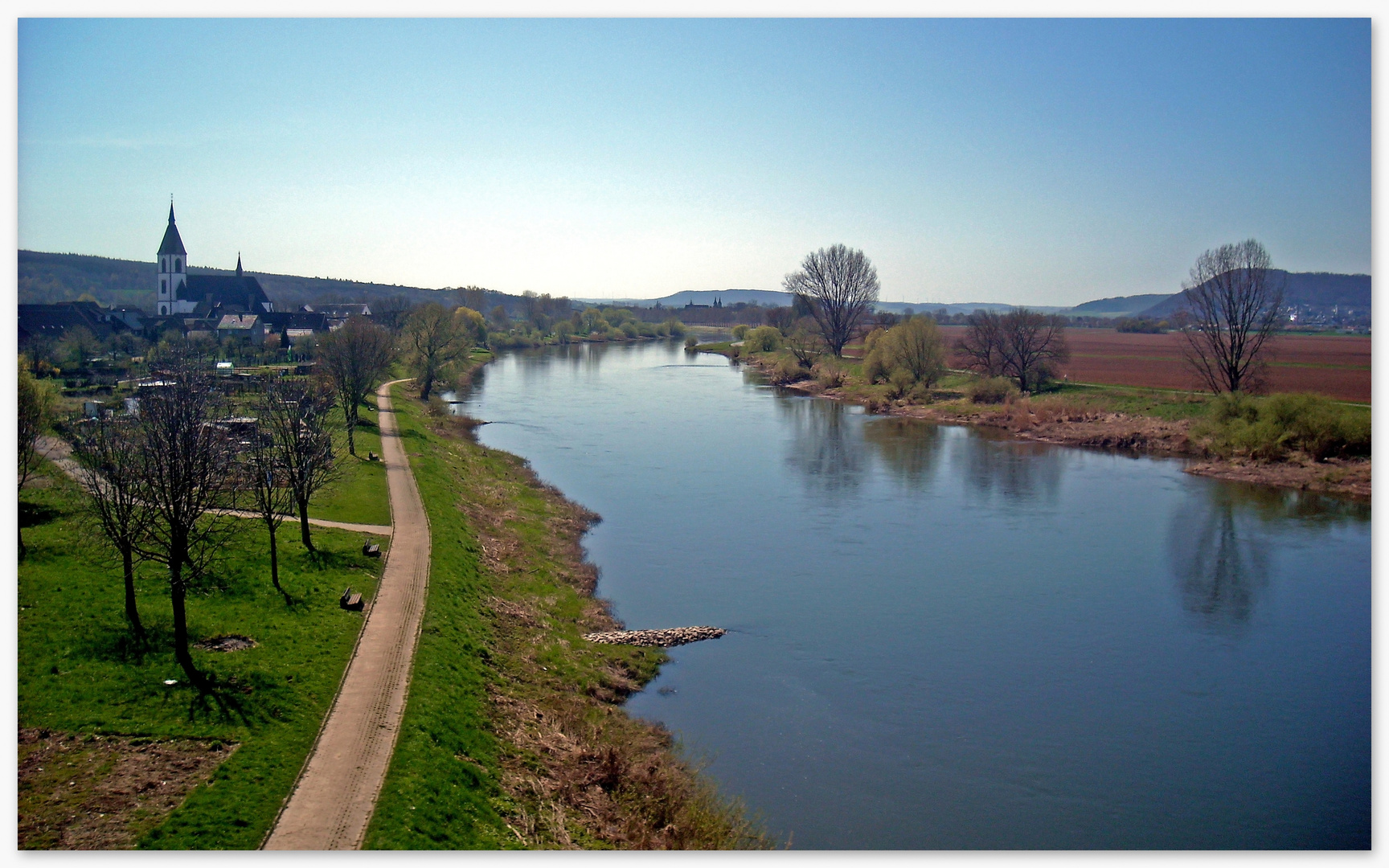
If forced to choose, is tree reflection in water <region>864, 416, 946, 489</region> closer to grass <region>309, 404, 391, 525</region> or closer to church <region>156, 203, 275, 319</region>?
grass <region>309, 404, 391, 525</region>

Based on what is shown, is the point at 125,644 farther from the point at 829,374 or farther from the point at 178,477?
the point at 829,374

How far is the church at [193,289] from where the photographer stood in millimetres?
77188

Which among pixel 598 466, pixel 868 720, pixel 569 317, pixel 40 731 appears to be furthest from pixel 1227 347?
pixel 569 317

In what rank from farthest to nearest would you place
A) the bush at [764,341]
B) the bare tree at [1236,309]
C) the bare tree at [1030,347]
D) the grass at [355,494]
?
the bush at [764,341]
the bare tree at [1030,347]
the bare tree at [1236,309]
the grass at [355,494]

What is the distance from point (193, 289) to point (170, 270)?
8.09ft

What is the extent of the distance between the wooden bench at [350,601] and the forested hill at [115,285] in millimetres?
15493

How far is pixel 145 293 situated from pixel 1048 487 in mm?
94832

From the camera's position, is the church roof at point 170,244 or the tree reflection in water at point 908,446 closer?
the tree reflection in water at point 908,446

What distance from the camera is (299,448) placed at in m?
14.8

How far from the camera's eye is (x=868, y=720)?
39.2 ft

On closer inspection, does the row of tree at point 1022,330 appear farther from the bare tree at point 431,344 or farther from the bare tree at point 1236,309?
the bare tree at point 431,344

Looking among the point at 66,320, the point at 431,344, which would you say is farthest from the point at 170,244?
the point at 431,344

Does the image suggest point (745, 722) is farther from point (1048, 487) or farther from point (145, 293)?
point (145, 293)

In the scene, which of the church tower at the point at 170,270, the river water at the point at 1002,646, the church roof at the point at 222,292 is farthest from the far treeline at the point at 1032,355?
the church tower at the point at 170,270
